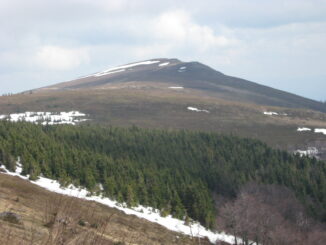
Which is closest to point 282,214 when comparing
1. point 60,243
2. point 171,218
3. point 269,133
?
point 171,218

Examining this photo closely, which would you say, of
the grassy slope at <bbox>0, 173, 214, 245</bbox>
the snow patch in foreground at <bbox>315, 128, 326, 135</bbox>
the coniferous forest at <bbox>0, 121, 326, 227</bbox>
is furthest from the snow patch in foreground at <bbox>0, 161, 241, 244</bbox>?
the snow patch in foreground at <bbox>315, 128, 326, 135</bbox>

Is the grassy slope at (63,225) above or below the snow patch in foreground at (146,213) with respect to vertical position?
above

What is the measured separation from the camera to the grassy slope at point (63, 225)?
6383mm

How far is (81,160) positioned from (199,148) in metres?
47.2

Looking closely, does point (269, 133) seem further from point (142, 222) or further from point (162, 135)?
point (142, 222)

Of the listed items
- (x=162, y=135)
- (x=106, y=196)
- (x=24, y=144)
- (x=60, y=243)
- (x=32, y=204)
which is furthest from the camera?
(x=162, y=135)

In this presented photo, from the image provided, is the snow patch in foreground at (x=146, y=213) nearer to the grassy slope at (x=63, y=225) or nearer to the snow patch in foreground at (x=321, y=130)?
the grassy slope at (x=63, y=225)

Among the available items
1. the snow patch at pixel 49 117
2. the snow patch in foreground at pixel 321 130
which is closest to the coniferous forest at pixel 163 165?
the snow patch in foreground at pixel 321 130

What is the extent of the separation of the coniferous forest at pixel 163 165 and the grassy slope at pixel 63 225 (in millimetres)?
8647

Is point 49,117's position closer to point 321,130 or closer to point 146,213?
point 321,130

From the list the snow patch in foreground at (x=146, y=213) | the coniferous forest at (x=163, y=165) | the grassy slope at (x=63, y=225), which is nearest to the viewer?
the grassy slope at (x=63, y=225)

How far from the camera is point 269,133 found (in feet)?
571

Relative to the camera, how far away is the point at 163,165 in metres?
83.6

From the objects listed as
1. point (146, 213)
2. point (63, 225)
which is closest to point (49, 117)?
point (146, 213)
